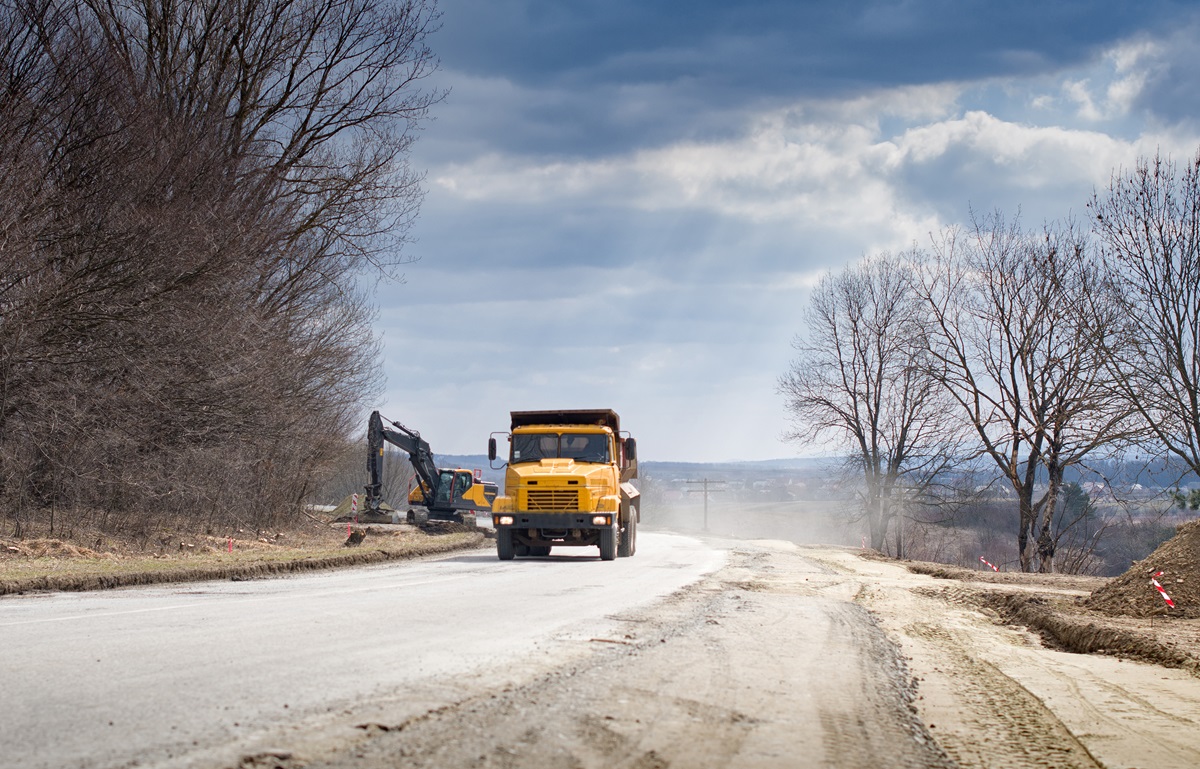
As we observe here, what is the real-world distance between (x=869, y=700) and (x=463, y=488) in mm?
34866

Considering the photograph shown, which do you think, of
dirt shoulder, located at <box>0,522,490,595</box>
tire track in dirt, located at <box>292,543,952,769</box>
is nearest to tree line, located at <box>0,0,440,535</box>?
dirt shoulder, located at <box>0,522,490,595</box>

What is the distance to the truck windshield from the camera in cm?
2381

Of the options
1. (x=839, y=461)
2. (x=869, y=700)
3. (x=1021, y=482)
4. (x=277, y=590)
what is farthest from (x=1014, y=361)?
(x=869, y=700)

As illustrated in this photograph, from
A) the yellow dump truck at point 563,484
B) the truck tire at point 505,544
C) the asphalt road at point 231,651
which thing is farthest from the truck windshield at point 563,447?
the asphalt road at point 231,651

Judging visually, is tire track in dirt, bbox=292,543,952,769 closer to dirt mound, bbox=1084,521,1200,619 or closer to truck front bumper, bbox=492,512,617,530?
dirt mound, bbox=1084,521,1200,619

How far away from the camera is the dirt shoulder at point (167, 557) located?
47.2 feet

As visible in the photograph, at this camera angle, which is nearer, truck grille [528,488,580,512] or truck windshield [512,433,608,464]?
truck grille [528,488,580,512]

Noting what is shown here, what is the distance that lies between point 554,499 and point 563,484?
397 mm

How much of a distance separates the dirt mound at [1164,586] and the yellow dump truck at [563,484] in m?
10.3

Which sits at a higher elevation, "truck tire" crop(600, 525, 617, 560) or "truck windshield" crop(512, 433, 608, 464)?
"truck windshield" crop(512, 433, 608, 464)

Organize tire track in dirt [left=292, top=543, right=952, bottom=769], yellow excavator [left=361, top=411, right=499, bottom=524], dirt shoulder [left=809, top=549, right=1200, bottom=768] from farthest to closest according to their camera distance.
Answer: yellow excavator [left=361, top=411, right=499, bottom=524], dirt shoulder [left=809, top=549, right=1200, bottom=768], tire track in dirt [left=292, top=543, right=952, bottom=769]

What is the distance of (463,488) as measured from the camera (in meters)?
40.9

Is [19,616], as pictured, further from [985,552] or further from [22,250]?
[985,552]

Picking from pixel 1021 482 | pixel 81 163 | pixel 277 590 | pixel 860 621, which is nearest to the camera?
pixel 860 621
